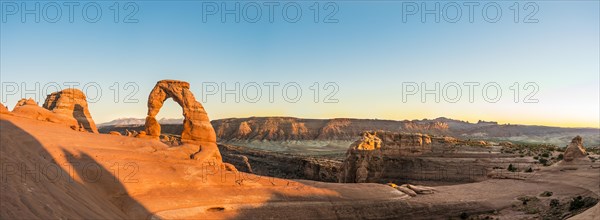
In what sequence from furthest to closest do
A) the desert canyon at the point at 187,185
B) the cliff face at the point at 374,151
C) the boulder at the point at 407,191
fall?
the cliff face at the point at 374,151, the boulder at the point at 407,191, the desert canyon at the point at 187,185

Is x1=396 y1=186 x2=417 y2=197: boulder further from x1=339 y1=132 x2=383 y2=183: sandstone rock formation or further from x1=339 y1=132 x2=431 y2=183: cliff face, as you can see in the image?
x1=339 y1=132 x2=383 y2=183: sandstone rock formation

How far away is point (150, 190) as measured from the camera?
1984cm

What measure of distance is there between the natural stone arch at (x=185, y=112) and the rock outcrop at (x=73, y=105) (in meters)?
7.04

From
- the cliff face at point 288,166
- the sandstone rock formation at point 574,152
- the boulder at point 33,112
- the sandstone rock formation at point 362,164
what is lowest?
the cliff face at point 288,166

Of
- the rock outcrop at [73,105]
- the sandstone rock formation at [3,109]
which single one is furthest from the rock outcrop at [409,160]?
the sandstone rock formation at [3,109]

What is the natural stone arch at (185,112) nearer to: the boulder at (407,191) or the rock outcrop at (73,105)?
the rock outcrop at (73,105)

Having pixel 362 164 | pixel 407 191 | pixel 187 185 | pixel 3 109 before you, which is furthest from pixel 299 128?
pixel 3 109

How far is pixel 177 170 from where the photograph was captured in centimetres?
2205

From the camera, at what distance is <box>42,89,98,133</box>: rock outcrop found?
107 ft

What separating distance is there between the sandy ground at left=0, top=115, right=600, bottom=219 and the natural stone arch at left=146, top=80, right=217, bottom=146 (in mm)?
1923

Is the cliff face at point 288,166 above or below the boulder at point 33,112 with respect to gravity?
below

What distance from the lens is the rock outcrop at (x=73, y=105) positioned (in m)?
32.5

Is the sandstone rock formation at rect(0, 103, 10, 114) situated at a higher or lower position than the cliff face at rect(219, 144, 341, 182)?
higher

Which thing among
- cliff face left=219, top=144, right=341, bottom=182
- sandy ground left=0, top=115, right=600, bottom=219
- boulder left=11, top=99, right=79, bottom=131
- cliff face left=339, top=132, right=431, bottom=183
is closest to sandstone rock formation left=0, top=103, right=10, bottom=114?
sandy ground left=0, top=115, right=600, bottom=219
